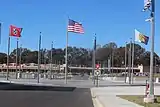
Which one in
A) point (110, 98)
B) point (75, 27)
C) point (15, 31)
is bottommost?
point (110, 98)

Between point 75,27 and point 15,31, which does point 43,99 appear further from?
point 15,31

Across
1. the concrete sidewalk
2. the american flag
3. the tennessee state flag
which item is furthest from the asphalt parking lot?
the tennessee state flag

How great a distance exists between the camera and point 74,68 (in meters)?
194

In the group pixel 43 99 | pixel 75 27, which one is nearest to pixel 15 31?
pixel 75 27

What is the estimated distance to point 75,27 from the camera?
193 feet

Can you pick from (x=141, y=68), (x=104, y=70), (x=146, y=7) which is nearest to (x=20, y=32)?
(x=146, y=7)

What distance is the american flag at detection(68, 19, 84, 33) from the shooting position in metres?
57.9

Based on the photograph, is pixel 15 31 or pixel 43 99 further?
pixel 15 31

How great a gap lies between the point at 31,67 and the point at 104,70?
3232 cm

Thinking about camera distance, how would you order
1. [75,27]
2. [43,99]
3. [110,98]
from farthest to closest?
[75,27] → [110,98] → [43,99]

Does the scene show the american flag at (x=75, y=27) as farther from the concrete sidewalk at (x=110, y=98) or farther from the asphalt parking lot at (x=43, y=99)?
the asphalt parking lot at (x=43, y=99)

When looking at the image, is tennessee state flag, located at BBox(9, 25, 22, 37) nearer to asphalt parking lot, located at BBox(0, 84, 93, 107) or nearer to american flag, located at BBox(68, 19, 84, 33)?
american flag, located at BBox(68, 19, 84, 33)

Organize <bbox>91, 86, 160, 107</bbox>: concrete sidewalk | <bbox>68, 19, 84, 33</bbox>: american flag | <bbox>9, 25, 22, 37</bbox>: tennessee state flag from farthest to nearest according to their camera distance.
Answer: <bbox>9, 25, 22, 37</bbox>: tennessee state flag → <bbox>68, 19, 84, 33</bbox>: american flag → <bbox>91, 86, 160, 107</bbox>: concrete sidewalk

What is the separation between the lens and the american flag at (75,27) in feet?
190
